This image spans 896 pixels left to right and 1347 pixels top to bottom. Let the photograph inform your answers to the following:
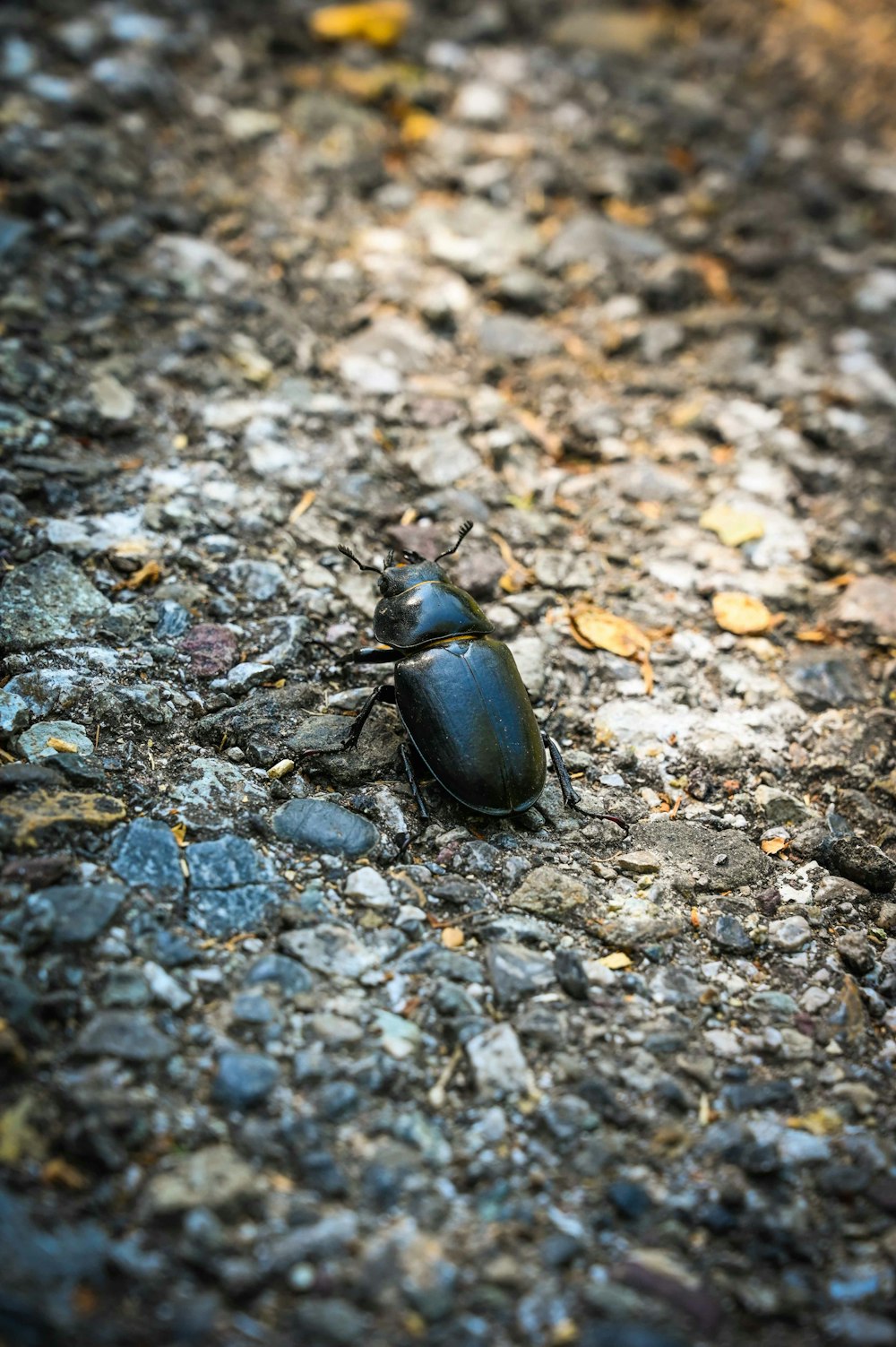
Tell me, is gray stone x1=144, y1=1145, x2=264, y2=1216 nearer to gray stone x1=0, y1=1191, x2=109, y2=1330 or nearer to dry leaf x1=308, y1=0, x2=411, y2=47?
gray stone x1=0, y1=1191, x2=109, y2=1330

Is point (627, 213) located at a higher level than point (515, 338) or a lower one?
higher

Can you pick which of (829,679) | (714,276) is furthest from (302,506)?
(714,276)

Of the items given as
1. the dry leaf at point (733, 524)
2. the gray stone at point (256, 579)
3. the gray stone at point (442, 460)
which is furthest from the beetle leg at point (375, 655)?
the dry leaf at point (733, 524)

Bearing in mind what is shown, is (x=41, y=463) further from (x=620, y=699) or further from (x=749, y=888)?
(x=749, y=888)

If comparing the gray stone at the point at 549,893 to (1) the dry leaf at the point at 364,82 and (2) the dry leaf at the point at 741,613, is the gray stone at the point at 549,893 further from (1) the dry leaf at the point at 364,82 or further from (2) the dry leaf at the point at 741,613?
(1) the dry leaf at the point at 364,82

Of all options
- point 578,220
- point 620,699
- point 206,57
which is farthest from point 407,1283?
point 206,57

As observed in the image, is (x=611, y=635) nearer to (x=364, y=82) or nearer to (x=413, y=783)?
(x=413, y=783)

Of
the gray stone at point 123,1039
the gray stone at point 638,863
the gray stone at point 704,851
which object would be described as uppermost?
the gray stone at point 123,1039

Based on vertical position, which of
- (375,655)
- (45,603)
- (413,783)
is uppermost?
(45,603)
